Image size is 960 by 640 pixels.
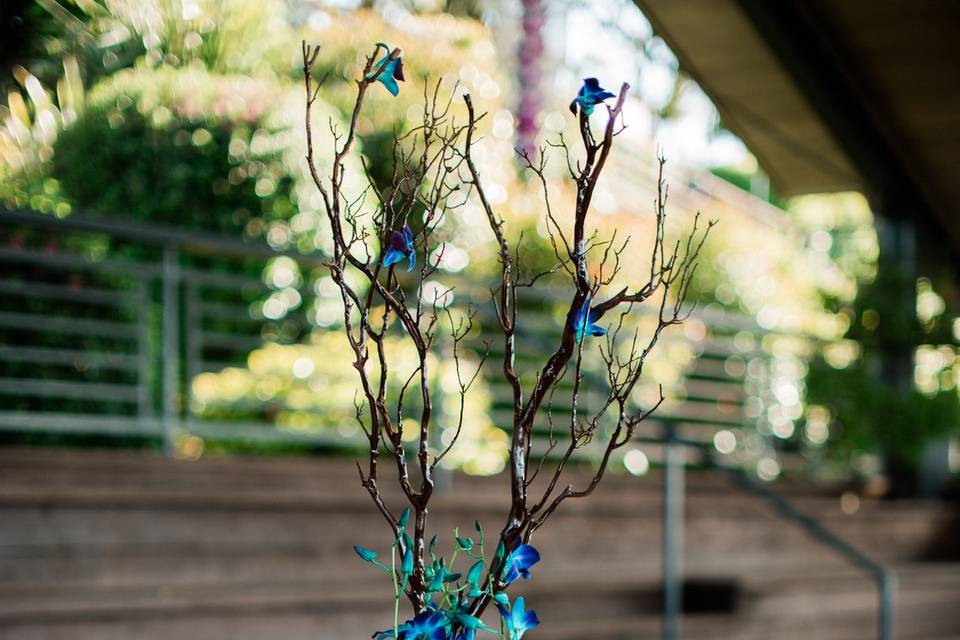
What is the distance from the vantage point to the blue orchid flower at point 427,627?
3.18 feet

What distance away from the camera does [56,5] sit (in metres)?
4.30

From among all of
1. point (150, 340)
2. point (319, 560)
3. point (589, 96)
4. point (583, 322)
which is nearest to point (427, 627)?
point (583, 322)

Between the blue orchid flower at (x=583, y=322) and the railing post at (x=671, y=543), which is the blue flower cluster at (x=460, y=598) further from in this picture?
the railing post at (x=671, y=543)

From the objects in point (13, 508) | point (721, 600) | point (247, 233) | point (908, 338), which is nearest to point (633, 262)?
point (908, 338)

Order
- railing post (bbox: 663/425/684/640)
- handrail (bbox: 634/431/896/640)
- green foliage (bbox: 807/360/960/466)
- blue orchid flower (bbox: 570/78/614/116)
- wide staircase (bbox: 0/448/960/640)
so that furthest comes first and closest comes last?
green foliage (bbox: 807/360/960/466) → railing post (bbox: 663/425/684/640) → handrail (bbox: 634/431/896/640) → wide staircase (bbox: 0/448/960/640) → blue orchid flower (bbox: 570/78/614/116)

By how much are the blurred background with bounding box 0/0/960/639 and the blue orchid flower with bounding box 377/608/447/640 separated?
1789mm

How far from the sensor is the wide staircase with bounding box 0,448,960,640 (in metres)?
2.76

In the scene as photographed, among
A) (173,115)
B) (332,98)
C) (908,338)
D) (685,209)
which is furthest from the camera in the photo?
(685,209)

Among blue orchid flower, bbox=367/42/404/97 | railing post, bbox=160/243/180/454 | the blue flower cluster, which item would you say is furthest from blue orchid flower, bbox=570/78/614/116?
railing post, bbox=160/243/180/454

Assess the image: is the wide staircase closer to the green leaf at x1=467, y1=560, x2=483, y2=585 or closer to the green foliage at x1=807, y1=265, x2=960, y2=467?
the green foliage at x1=807, y1=265, x2=960, y2=467

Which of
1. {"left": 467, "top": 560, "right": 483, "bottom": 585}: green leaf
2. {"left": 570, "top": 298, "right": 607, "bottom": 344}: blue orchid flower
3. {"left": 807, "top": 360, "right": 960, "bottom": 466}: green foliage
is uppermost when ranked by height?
{"left": 570, "top": 298, "right": 607, "bottom": 344}: blue orchid flower

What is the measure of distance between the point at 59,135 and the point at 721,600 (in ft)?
9.60

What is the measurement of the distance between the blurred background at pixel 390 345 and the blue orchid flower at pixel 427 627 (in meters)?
1.79

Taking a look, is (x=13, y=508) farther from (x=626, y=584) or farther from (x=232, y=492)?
(x=626, y=584)
